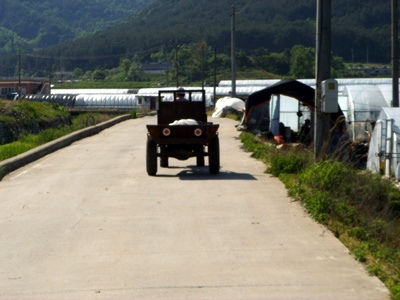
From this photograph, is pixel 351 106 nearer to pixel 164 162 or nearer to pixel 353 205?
pixel 164 162

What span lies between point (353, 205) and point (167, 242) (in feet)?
11.4

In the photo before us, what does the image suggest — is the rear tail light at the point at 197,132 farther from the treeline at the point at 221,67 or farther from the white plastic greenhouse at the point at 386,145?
the treeline at the point at 221,67

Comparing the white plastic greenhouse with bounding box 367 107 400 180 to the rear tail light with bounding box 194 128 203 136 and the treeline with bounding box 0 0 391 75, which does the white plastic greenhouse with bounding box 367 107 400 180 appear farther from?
the treeline with bounding box 0 0 391 75

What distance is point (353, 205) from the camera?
12.3m

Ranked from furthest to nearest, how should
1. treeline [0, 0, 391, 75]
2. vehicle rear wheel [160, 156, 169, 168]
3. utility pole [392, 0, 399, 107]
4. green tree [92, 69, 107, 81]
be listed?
green tree [92, 69, 107, 81] < treeline [0, 0, 391, 75] < utility pole [392, 0, 399, 107] < vehicle rear wheel [160, 156, 169, 168]

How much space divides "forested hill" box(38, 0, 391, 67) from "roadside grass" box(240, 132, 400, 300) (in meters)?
102

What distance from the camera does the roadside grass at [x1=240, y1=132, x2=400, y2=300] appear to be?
29.2 ft

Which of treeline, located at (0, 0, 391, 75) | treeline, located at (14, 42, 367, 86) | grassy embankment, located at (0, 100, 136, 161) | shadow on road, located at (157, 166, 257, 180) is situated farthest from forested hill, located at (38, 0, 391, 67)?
shadow on road, located at (157, 166, 257, 180)

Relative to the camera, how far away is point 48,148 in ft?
76.5

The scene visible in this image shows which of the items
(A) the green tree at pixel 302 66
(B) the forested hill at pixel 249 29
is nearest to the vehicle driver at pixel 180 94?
(A) the green tree at pixel 302 66

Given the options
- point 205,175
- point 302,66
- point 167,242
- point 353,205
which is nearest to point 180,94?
point 205,175

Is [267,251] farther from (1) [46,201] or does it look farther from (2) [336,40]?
(2) [336,40]

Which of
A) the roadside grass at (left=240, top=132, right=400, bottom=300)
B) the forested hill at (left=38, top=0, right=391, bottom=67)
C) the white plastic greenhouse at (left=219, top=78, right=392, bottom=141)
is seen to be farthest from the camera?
the forested hill at (left=38, top=0, right=391, bottom=67)

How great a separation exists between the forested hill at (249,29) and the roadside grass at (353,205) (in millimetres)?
102036
